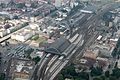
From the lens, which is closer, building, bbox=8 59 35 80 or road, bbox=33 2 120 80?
building, bbox=8 59 35 80

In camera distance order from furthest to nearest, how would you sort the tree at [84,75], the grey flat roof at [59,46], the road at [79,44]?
the grey flat roof at [59,46] < the road at [79,44] < the tree at [84,75]

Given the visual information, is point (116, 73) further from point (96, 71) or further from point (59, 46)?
point (59, 46)

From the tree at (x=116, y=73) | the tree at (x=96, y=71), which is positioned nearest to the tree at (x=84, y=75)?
the tree at (x=96, y=71)

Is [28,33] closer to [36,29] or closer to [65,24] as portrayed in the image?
[36,29]

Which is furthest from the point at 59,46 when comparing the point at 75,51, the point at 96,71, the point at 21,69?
the point at 21,69

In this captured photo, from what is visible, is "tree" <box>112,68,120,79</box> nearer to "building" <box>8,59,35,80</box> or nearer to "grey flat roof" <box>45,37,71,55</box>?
"grey flat roof" <box>45,37,71,55</box>

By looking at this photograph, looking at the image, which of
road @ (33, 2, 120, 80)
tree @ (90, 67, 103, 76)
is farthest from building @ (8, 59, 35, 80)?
tree @ (90, 67, 103, 76)

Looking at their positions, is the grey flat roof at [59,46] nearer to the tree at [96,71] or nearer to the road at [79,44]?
the road at [79,44]

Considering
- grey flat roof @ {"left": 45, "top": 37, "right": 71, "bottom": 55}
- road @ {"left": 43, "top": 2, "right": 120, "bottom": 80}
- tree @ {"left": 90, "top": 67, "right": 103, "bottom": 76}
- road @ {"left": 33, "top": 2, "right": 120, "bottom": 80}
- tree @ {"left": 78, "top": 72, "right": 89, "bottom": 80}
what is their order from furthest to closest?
1. grey flat roof @ {"left": 45, "top": 37, "right": 71, "bottom": 55}
2. tree @ {"left": 90, "top": 67, "right": 103, "bottom": 76}
3. road @ {"left": 33, "top": 2, "right": 120, "bottom": 80}
4. road @ {"left": 43, "top": 2, "right": 120, "bottom": 80}
5. tree @ {"left": 78, "top": 72, "right": 89, "bottom": 80}

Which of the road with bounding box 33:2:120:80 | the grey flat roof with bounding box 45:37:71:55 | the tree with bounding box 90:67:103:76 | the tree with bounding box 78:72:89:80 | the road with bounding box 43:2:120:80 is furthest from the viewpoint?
the grey flat roof with bounding box 45:37:71:55

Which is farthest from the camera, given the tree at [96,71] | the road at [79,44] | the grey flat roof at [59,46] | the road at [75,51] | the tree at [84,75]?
the grey flat roof at [59,46]

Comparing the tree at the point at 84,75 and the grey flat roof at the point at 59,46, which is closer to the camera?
the tree at the point at 84,75
